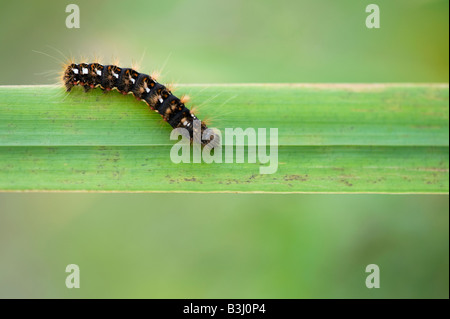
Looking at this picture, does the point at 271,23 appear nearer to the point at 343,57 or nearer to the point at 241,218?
the point at 343,57

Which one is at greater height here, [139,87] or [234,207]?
A: [139,87]

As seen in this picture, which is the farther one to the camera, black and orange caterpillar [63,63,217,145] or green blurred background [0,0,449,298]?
green blurred background [0,0,449,298]

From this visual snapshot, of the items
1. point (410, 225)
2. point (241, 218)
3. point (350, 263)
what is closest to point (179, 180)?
point (241, 218)

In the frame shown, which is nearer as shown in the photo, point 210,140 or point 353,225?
point 210,140

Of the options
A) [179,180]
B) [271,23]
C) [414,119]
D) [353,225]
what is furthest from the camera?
[271,23]
